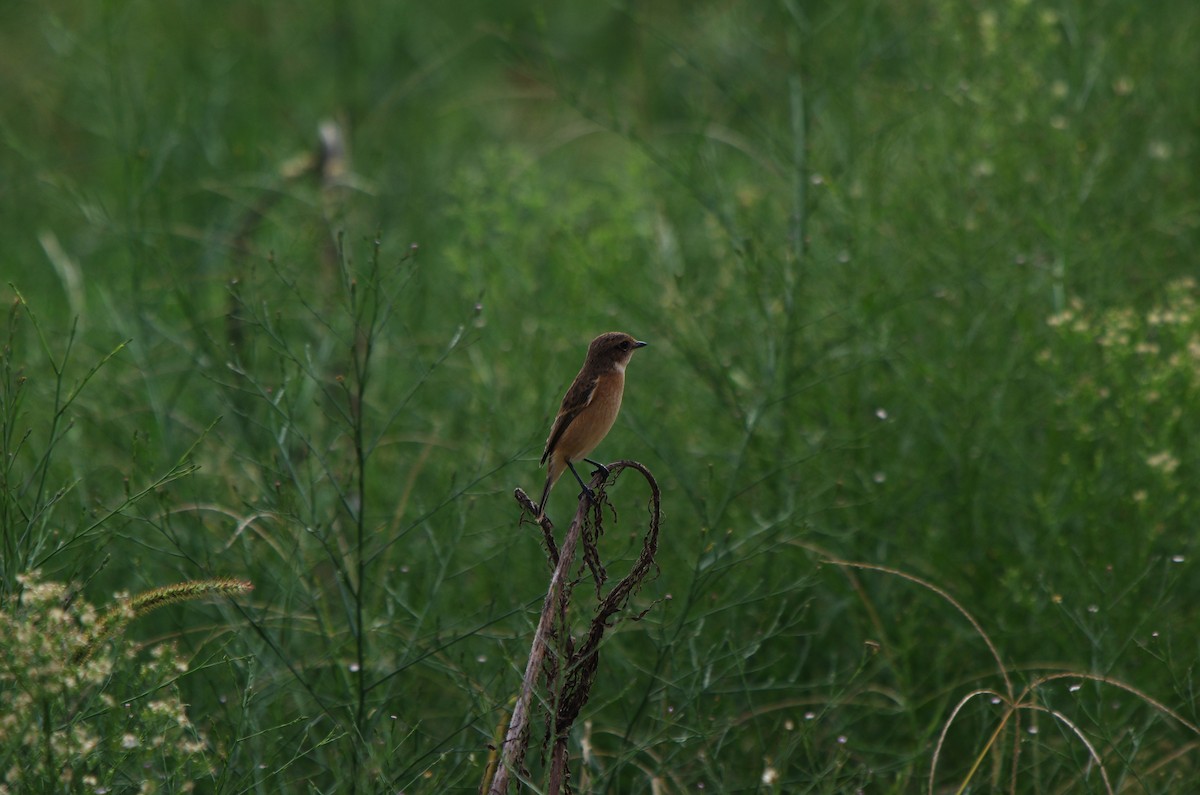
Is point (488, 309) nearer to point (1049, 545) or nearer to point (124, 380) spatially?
point (124, 380)

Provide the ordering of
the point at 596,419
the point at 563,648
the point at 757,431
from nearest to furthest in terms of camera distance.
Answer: the point at 563,648
the point at 596,419
the point at 757,431

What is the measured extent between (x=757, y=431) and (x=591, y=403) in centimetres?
192

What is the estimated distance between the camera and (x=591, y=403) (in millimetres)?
3473

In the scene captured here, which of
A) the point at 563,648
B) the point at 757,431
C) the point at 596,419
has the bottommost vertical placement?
the point at 757,431

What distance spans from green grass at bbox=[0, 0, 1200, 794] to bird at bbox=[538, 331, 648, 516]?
98mm

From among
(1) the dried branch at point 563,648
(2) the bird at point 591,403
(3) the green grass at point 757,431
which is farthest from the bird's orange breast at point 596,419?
(1) the dried branch at point 563,648

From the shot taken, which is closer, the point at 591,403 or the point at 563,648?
the point at 563,648

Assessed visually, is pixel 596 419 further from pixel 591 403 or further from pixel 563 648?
pixel 563 648

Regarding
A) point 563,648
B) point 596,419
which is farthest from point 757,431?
point 563,648

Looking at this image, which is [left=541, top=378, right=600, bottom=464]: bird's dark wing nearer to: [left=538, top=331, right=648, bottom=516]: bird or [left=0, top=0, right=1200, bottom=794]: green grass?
[left=538, top=331, right=648, bottom=516]: bird

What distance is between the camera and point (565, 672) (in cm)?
280

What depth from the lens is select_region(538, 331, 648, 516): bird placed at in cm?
348

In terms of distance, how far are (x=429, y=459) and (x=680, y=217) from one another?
244 cm

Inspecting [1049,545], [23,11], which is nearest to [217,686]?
[1049,545]
